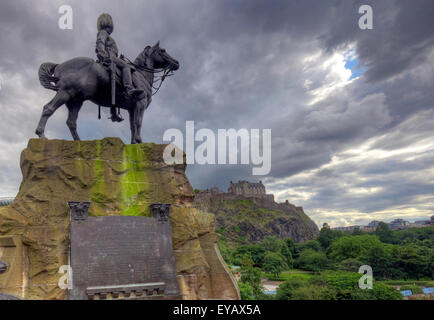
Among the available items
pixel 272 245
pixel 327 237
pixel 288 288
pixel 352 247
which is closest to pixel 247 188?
pixel 327 237

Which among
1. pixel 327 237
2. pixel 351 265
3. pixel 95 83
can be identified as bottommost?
pixel 351 265

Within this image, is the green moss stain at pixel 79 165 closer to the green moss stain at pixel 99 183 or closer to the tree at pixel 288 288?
the green moss stain at pixel 99 183

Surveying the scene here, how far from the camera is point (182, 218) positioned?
13289 mm

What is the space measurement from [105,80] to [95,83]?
1.47 ft

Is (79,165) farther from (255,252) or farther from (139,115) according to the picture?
(255,252)

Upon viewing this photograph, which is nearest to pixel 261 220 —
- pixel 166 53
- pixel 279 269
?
pixel 279 269

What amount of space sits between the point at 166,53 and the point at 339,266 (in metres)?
65.2

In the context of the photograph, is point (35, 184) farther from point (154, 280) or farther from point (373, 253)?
point (373, 253)

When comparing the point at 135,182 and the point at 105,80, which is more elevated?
the point at 105,80

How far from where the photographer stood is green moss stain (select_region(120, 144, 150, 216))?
12.8 meters

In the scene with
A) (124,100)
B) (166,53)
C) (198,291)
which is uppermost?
(166,53)

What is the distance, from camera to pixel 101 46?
14.4 m

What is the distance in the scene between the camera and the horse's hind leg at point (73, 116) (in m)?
14.2

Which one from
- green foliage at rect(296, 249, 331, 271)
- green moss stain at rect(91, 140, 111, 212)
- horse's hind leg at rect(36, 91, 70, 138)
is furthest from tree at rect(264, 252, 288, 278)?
horse's hind leg at rect(36, 91, 70, 138)
